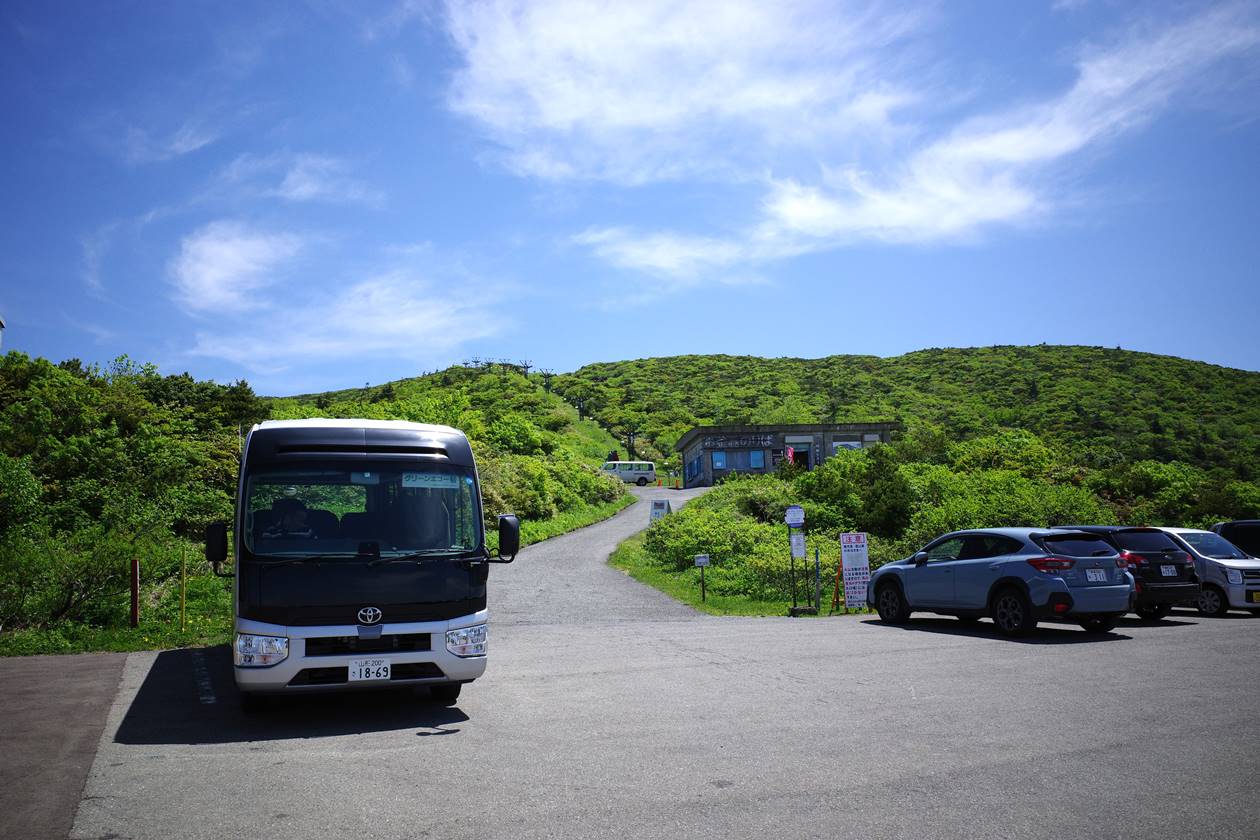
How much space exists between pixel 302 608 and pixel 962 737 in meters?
5.45

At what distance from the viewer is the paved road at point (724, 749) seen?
503 cm

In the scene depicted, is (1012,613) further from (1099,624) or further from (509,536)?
(509,536)

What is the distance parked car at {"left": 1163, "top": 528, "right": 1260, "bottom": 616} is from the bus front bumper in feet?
47.1

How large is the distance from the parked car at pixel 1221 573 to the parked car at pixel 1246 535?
1.58m

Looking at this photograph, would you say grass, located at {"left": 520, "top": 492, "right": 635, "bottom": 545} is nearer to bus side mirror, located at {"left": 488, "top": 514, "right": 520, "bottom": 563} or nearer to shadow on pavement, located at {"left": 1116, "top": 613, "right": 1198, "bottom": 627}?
shadow on pavement, located at {"left": 1116, "top": 613, "right": 1198, "bottom": 627}

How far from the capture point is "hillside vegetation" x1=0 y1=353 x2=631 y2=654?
1425cm

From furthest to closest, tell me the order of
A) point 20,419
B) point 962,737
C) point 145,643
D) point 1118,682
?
point 20,419, point 145,643, point 1118,682, point 962,737

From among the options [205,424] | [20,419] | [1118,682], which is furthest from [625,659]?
[205,424]

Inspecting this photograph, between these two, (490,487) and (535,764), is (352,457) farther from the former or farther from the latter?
(490,487)

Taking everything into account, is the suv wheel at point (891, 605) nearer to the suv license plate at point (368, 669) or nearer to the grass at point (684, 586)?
the grass at point (684, 586)

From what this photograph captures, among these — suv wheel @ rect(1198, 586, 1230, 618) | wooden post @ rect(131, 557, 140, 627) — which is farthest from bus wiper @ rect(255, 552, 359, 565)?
suv wheel @ rect(1198, 586, 1230, 618)

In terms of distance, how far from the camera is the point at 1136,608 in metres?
15.4

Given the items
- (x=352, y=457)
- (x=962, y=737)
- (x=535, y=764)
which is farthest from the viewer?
(x=352, y=457)

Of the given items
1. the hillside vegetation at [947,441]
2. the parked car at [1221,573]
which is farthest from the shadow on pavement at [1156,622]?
the hillside vegetation at [947,441]
